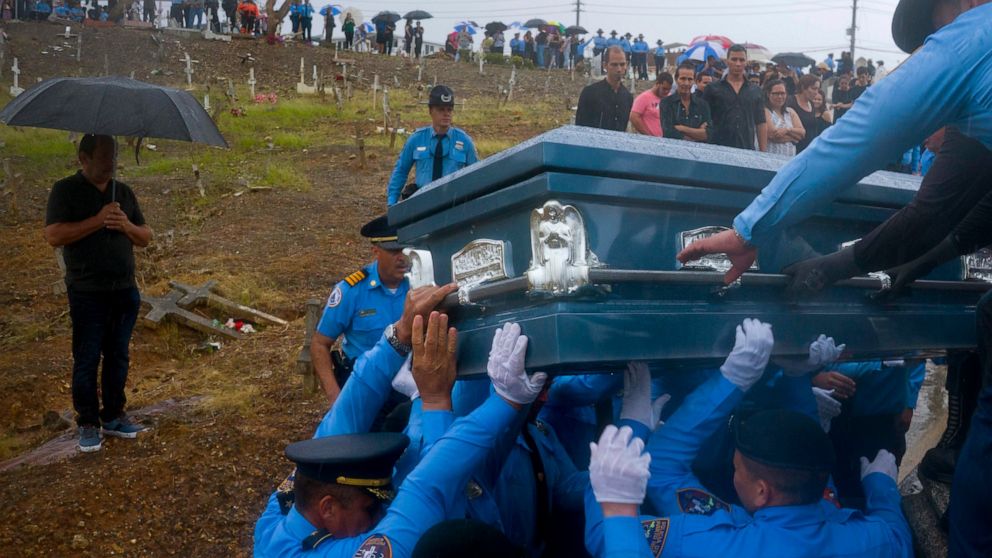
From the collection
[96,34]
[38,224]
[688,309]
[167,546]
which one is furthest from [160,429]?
[96,34]

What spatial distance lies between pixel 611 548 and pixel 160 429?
4.50m

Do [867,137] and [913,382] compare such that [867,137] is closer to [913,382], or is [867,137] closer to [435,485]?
[435,485]

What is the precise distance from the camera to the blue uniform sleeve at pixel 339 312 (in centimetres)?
446

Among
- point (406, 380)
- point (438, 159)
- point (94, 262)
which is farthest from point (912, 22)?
point (438, 159)

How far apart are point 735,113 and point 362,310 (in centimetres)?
410

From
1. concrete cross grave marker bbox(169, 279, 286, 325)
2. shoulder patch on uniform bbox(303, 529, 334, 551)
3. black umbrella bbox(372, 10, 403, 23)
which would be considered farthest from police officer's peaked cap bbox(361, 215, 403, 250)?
black umbrella bbox(372, 10, 403, 23)

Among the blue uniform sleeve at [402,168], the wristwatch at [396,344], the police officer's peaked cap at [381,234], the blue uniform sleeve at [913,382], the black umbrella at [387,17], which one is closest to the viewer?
the wristwatch at [396,344]

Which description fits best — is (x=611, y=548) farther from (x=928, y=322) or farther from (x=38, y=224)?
(x=38, y=224)

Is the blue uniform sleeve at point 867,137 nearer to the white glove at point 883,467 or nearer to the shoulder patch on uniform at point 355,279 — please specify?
the white glove at point 883,467

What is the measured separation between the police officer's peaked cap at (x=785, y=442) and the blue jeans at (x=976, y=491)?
13.1 inches

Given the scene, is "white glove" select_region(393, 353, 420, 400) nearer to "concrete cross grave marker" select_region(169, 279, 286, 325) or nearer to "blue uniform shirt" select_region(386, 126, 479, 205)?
"blue uniform shirt" select_region(386, 126, 479, 205)

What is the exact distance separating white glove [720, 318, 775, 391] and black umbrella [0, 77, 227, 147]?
12.2ft

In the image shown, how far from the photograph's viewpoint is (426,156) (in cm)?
669

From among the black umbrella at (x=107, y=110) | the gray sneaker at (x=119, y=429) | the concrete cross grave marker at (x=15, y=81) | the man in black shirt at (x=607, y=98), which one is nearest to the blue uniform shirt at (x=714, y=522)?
the black umbrella at (x=107, y=110)
